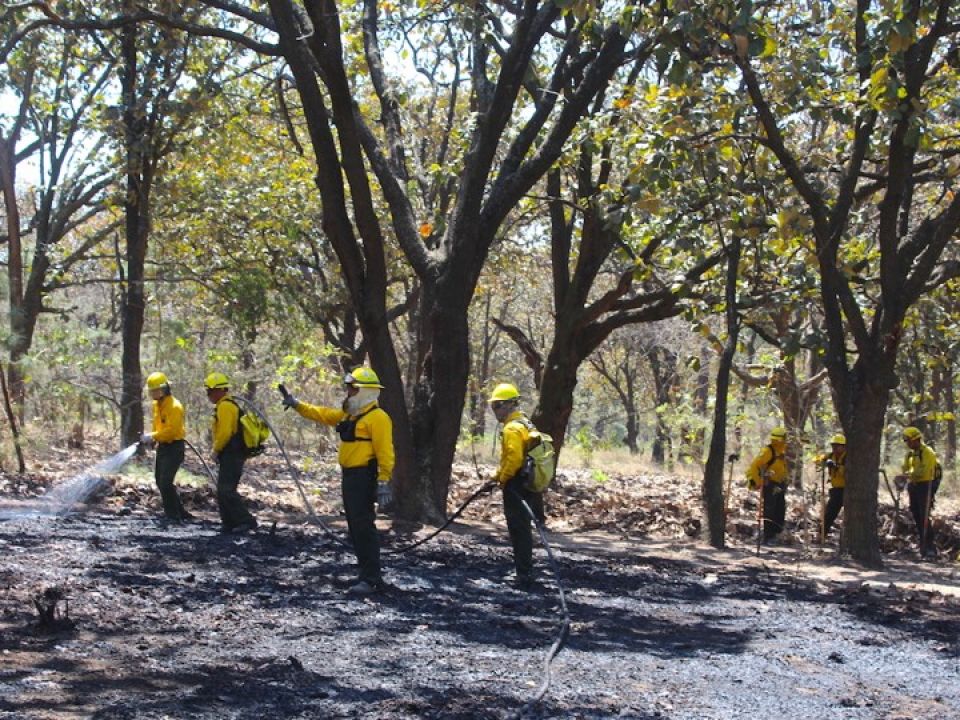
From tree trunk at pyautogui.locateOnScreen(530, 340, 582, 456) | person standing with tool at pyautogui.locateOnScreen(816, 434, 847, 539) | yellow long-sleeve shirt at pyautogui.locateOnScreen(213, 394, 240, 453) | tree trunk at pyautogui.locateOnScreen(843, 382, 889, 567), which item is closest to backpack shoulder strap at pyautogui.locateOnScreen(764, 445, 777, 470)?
person standing with tool at pyautogui.locateOnScreen(816, 434, 847, 539)

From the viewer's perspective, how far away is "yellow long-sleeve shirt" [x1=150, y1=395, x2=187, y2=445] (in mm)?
13695

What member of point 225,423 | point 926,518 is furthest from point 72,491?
point 926,518

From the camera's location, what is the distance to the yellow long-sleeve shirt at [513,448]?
1067cm

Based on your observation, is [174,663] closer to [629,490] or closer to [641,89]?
[641,89]

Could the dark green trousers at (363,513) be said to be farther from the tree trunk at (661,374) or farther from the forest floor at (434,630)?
the tree trunk at (661,374)

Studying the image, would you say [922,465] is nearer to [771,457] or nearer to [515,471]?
[771,457]

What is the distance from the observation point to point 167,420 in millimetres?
13734

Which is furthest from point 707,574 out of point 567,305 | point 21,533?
point 21,533

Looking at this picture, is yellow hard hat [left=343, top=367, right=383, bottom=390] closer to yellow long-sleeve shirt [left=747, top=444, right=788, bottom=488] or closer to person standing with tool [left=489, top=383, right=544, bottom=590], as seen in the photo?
person standing with tool [left=489, top=383, right=544, bottom=590]

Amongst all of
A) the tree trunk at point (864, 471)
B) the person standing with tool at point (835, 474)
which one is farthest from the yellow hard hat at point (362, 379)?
the person standing with tool at point (835, 474)

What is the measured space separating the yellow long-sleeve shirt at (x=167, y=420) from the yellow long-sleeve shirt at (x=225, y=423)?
79cm

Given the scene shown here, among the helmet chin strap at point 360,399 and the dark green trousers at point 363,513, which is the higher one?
the helmet chin strap at point 360,399

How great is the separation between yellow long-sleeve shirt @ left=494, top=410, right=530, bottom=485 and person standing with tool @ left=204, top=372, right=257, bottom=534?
12.0 feet

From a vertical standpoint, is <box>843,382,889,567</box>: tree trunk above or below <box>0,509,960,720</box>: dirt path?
above
